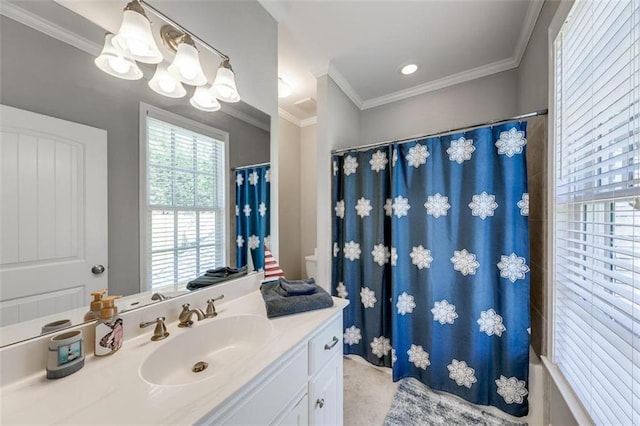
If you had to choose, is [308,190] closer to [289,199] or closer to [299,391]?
[289,199]

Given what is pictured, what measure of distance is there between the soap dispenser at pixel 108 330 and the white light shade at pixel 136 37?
857mm

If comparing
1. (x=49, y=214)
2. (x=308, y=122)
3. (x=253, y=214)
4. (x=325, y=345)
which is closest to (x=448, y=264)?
(x=325, y=345)

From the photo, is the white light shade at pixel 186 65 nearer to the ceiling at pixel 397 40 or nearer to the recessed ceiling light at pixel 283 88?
the ceiling at pixel 397 40

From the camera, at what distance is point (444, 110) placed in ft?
7.39

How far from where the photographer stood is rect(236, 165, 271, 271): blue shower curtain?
1299mm

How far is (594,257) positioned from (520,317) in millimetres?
694

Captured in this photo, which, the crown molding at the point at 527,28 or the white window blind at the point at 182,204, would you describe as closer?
the white window blind at the point at 182,204

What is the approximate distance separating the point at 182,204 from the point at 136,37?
616 mm

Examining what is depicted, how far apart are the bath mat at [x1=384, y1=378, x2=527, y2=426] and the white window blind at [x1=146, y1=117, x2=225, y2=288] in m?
1.43

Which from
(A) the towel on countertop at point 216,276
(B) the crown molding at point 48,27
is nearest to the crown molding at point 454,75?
(B) the crown molding at point 48,27

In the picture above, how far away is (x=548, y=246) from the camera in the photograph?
1225mm

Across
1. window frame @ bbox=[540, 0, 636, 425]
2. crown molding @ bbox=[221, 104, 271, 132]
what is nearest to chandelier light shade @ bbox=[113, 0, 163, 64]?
crown molding @ bbox=[221, 104, 271, 132]

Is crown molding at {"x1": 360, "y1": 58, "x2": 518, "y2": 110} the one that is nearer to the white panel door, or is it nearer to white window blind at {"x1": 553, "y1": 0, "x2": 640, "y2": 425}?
white window blind at {"x1": 553, "y1": 0, "x2": 640, "y2": 425}

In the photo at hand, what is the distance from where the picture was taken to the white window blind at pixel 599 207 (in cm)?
68
